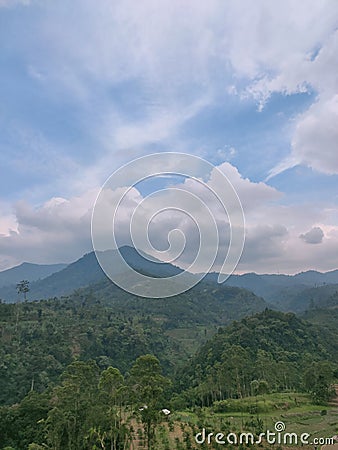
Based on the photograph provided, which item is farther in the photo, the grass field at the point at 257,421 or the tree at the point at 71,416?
the grass field at the point at 257,421

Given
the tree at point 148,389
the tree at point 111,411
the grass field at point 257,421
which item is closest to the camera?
the tree at point 148,389

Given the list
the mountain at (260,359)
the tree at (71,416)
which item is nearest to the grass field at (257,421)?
the mountain at (260,359)

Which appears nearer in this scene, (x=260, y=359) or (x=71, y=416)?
(x=71, y=416)

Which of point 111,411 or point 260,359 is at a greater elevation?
point 260,359

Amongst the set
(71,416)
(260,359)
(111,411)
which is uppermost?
(260,359)

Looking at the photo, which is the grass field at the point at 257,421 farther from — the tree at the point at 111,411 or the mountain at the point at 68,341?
the mountain at the point at 68,341

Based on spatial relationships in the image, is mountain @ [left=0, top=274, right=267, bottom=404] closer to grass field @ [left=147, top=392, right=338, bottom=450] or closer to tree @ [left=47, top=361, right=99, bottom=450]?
grass field @ [left=147, top=392, right=338, bottom=450]

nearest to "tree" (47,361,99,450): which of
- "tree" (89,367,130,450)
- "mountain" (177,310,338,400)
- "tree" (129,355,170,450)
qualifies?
"tree" (89,367,130,450)

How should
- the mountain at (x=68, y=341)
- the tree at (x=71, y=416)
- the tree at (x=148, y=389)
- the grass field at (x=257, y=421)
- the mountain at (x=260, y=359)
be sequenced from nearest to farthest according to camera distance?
the tree at (x=148, y=389) → the tree at (x=71, y=416) → the grass field at (x=257, y=421) → the mountain at (x=260, y=359) → the mountain at (x=68, y=341)

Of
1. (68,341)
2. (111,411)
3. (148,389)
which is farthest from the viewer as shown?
(68,341)

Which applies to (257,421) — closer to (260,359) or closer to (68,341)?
(260,359)

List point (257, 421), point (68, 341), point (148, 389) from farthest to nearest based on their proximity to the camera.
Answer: point (68, 341) < point (257, 421) < point (148, 389)

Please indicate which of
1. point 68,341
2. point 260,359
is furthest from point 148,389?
point 68,341

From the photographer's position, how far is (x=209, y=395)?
24.8 meters
